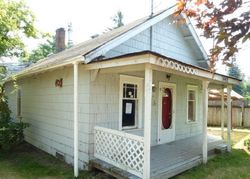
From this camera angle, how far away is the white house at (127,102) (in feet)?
20.8

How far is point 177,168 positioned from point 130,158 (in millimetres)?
1488

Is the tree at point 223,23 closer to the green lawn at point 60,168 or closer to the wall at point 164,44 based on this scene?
the green lawn at point 60,168

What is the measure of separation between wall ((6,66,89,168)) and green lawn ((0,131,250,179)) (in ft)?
1.46

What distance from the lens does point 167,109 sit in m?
10.6

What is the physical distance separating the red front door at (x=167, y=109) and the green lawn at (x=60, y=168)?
2315 millimetres

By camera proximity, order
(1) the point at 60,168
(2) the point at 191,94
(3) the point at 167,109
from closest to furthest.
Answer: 1. (1) the point at 60,168
2. (3) the point at 167,109
3. (2) the point at 191,94

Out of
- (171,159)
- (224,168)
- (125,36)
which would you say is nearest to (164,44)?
(125,36)

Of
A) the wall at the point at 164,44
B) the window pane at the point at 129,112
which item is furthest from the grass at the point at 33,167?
the wall at the point at 164,44

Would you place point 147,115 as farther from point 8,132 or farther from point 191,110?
point 191,110

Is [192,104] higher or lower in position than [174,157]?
higher

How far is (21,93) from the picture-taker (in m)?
13.4

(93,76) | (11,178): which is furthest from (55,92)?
(11,178)

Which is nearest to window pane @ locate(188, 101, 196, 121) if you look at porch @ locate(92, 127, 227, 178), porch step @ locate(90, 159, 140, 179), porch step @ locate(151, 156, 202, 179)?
porch @ locate(92, 127, 227, 178)

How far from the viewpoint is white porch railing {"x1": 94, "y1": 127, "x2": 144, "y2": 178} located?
6125 millimetres
